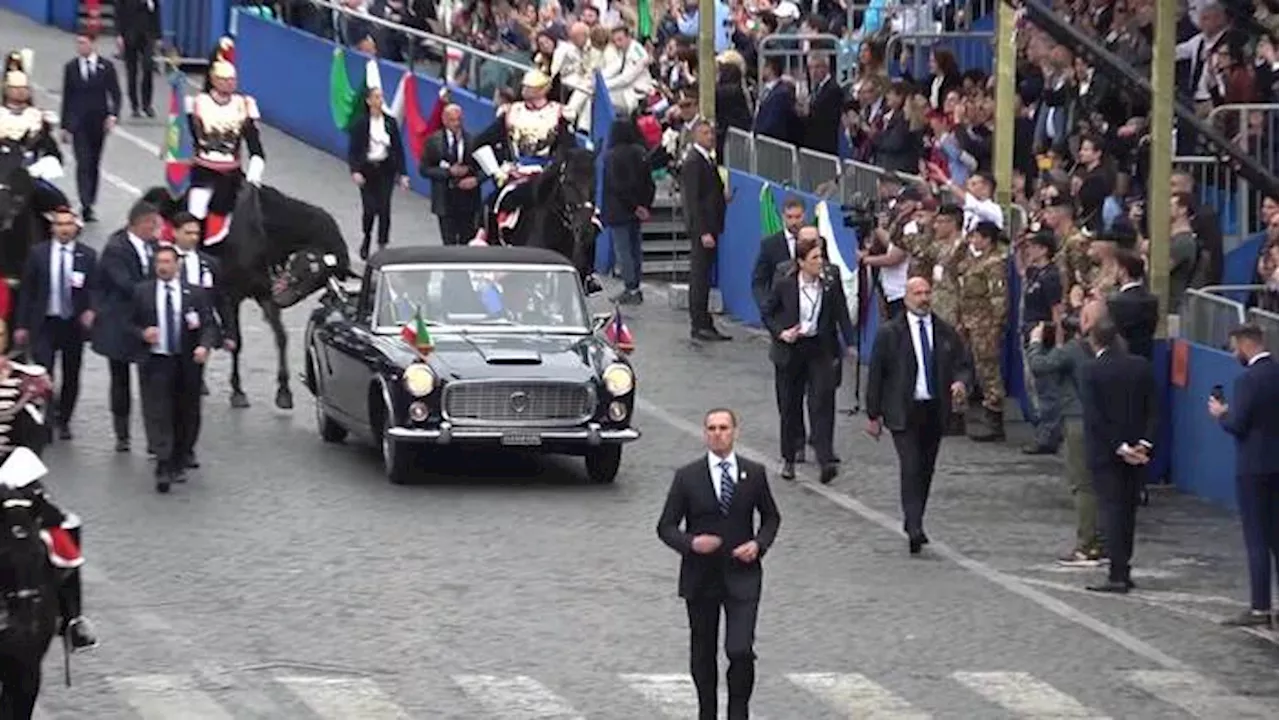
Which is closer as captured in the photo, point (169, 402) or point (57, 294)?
point (169, 402)

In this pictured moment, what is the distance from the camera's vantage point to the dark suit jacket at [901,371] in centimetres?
2417

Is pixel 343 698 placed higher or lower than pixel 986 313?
lower

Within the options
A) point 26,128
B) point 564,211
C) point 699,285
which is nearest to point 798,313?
point 564,211

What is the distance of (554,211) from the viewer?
32.7m

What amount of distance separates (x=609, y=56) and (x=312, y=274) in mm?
9540

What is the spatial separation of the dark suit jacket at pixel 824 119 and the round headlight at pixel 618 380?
10.0 meters

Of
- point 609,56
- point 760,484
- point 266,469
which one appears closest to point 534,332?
point 266,469

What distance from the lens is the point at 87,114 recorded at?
38938 mm

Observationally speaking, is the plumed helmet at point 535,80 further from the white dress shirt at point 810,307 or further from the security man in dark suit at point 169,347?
the security man in dark suit at point 169,347

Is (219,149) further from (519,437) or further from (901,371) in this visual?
(901,371)

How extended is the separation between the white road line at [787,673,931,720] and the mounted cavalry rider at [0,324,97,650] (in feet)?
12.7

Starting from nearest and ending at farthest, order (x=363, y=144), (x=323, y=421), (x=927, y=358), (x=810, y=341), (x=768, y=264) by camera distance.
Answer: (x=927, y=358), (x=810, y=341), (x=323, y=421), (x=768, y=264), (x=363, y=144)

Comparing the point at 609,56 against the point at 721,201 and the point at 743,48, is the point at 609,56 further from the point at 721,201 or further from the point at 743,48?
the point at 721,201

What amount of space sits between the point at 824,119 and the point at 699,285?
3.12 metres
